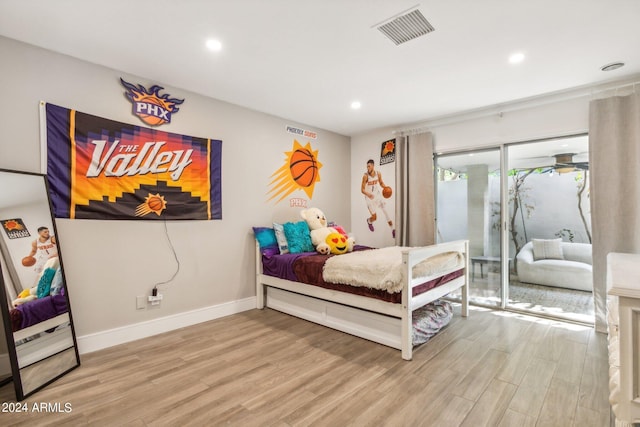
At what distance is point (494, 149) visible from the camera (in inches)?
150

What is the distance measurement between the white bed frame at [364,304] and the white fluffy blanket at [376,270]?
0.24 feet

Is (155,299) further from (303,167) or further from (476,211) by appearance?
(476,211)

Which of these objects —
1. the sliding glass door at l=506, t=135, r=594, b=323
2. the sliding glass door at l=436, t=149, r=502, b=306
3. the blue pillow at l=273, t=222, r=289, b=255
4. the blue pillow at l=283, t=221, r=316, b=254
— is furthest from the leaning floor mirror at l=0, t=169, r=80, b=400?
the sliding glass door at l=506, t=135, r=594, b=323

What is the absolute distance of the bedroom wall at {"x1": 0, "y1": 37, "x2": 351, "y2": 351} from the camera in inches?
91.2

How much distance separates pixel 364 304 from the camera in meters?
2.71

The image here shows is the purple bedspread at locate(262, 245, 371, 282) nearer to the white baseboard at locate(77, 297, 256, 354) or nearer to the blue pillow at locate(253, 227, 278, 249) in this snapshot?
the blue pillow at locate(253, 227, 278, 249)

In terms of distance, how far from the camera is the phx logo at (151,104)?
281 centimetres

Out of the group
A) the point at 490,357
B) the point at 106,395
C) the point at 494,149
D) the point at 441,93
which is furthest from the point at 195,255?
the point at 494,149

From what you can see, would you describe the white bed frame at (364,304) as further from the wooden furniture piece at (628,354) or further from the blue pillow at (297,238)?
the wooden furniture piece at (628,354)

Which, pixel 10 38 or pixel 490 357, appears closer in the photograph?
pixel 10 38

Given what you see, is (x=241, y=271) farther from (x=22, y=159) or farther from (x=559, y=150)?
(x=559, y=150)

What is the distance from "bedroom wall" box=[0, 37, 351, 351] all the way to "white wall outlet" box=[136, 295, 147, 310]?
0.11 ft

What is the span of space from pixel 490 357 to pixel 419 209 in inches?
83.9

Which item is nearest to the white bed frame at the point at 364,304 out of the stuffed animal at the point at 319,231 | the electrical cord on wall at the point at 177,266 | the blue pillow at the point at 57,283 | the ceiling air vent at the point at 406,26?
the stuffed animal at the point at 319,231
